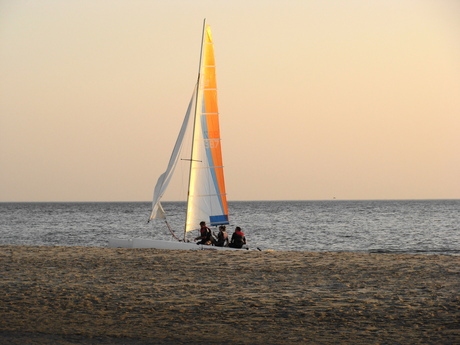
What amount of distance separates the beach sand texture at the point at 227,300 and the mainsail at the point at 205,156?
7.77 m

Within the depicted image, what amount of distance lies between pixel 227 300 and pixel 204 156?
15608mm

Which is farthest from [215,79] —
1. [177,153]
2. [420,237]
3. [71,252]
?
[420,237]

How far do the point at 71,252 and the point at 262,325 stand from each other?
12652mm

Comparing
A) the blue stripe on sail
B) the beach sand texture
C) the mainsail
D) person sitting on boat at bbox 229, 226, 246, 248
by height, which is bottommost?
the beach sand texture

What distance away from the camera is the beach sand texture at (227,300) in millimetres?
11023

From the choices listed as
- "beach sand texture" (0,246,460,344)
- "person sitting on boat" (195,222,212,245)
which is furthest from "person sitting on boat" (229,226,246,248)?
"beach sand texture" (0,246,460,344)

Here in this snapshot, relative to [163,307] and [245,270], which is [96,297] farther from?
[245,270]

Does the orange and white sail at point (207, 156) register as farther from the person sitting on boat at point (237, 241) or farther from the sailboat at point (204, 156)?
the person sitting on boat at point (237, 241)

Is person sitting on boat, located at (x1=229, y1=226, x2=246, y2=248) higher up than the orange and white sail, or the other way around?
the orange and white sail

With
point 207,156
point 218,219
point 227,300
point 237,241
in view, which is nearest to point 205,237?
point 237,241

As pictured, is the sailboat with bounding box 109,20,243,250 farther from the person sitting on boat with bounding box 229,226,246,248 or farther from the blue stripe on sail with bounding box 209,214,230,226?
the person sitting on boat with bounding box 229,226,246,248

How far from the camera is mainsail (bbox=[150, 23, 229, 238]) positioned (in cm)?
2875

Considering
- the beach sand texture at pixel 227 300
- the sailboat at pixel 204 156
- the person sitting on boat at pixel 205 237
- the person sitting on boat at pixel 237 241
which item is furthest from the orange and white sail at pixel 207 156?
the beach sand texture at pixel 227 300

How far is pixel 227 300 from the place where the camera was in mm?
13797
